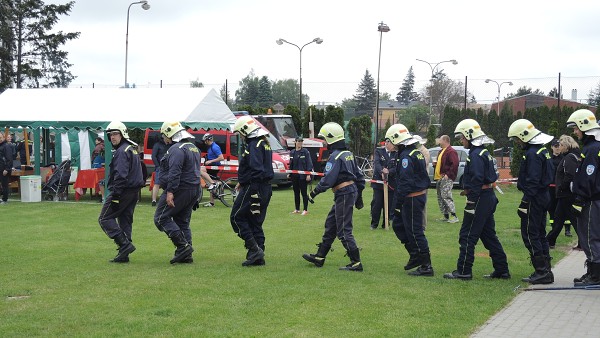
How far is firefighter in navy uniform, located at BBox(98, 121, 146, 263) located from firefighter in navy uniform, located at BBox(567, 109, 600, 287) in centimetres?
624

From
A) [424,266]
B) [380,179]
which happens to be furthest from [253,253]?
[380,179]

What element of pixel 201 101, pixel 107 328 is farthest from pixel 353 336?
pixel 201 101

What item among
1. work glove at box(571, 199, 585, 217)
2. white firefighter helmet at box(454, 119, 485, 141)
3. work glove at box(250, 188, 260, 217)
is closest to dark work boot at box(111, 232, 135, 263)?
work glove at box(250, 188, 260, 217)

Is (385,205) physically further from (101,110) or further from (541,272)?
(101,110)

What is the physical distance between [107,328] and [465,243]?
4.86 meters

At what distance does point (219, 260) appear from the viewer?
1123cm

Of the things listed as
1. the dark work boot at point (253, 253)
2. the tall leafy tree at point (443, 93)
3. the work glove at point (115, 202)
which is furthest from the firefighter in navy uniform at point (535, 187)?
the tall leafy tree at point (443, 93)

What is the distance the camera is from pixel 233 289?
891cm

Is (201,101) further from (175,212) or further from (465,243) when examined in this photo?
(465,243)

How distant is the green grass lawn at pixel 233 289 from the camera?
7168 mm

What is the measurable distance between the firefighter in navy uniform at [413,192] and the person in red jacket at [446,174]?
5.68 meters

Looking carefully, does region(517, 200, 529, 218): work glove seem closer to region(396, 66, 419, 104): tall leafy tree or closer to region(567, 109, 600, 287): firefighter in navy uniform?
region(567, 109, 600, 287): firefighter in navy uniform

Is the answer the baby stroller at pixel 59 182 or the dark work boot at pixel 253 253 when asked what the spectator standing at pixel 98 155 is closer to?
the baby stroller at pixel 59 182

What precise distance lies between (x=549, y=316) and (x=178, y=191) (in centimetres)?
548
